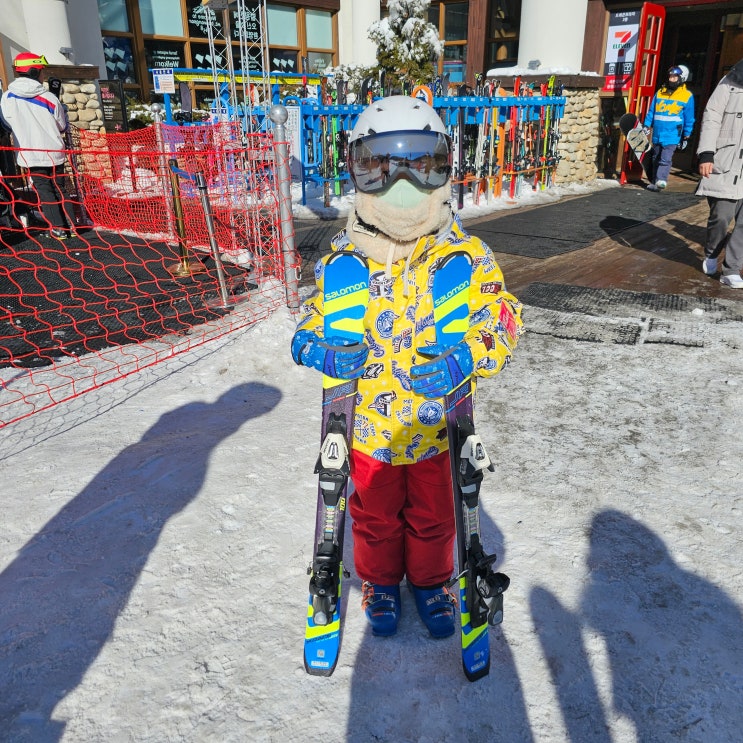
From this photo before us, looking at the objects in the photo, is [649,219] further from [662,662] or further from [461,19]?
[461,19]

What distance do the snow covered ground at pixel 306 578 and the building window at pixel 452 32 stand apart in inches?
621

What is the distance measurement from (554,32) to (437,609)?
14068 mm

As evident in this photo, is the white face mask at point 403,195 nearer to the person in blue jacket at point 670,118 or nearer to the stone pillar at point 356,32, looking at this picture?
the person in blue jacket at point 670,118

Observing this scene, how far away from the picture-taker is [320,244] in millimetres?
8094

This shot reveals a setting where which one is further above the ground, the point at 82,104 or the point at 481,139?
the point at 82,104

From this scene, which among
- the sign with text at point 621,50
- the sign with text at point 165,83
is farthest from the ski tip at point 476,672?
the sign with text at point 621,50

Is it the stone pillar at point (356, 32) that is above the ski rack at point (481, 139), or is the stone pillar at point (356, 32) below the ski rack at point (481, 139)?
above

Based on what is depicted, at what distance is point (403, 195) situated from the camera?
6.36 feet

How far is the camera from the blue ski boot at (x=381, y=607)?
2.34m

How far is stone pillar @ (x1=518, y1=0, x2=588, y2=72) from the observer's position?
517 inches

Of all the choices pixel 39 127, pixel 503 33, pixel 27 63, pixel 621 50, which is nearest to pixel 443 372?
pixel 39 127

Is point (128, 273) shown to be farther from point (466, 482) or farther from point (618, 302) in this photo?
point (466, 482)

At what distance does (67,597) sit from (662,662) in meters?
Result: 2.25

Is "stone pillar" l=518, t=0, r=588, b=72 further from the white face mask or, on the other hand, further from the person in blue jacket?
the white face mask
